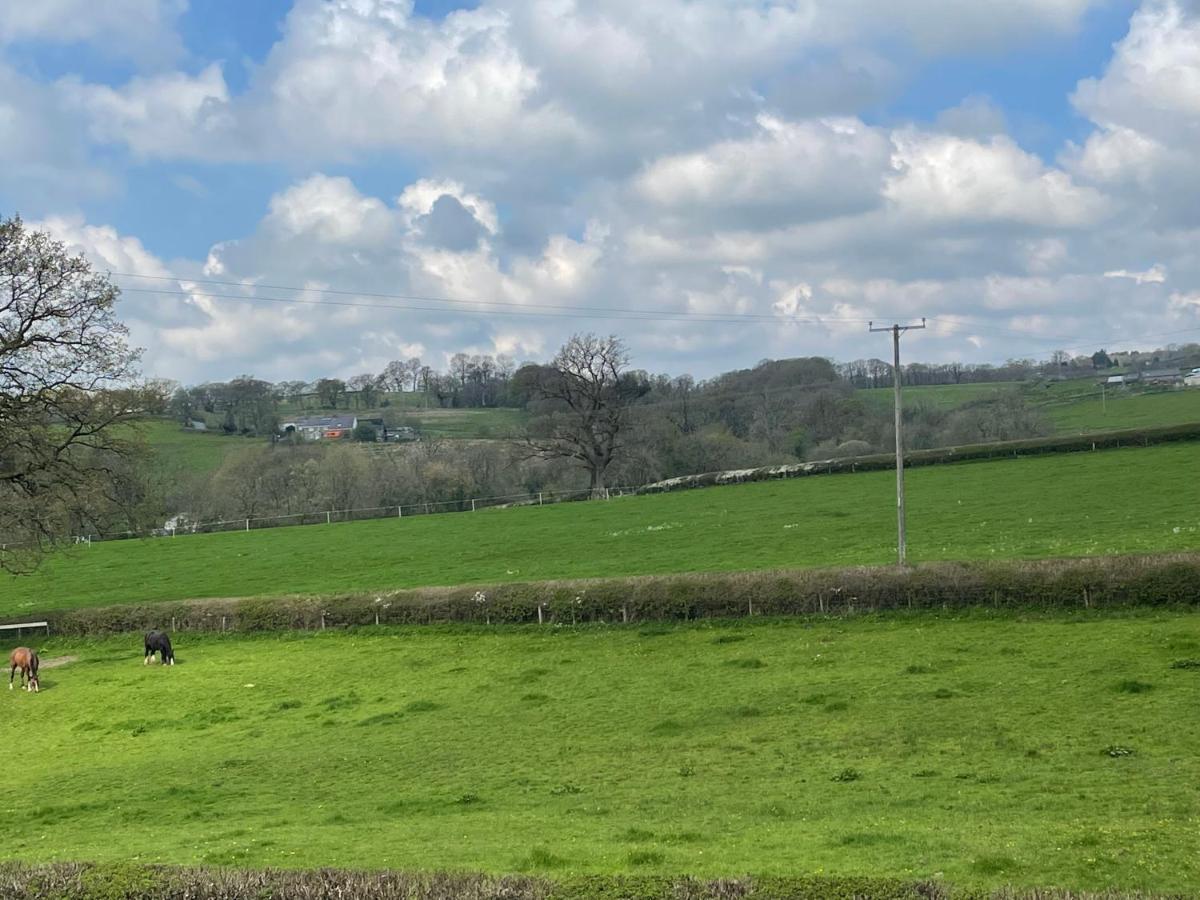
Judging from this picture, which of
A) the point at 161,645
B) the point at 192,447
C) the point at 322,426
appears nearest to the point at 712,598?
the point at 161,645

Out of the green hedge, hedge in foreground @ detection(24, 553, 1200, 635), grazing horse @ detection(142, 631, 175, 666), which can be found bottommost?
grazing horse @ detection(142, 631, 175, 666)

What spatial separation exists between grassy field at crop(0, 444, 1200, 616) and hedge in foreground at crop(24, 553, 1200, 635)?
491cm

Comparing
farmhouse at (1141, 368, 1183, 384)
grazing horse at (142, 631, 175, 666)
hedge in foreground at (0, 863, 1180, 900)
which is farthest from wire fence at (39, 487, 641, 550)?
hedge in foreground at (0, 863, 1180, 900)

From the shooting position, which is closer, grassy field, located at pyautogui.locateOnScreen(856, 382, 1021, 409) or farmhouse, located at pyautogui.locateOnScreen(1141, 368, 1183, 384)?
farmhouse, located at pyautogui.locateOnScreen(1141, 368, 1183, 384)

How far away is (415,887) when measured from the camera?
8.80 metres

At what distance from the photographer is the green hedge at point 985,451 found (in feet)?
195

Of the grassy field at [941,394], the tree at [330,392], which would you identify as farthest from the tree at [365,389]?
the grassy field at [941,394]

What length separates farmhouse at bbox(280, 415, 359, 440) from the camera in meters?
128

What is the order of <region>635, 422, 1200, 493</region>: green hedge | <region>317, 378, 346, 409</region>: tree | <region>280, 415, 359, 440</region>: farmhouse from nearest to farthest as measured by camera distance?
1. <region>635, 422, 1200, 493</region>: green hedge
2. <region>280, 415, 359, 440</region>: farmhouse
3. <region>317, 378, 346, 409</region>: tree

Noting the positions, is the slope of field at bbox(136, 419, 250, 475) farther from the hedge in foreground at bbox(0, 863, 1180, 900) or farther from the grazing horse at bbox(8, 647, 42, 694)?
the hedge in foreground at bbox(0, 863, 1180, 900)

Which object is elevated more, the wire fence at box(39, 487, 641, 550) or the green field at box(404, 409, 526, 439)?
the green field at box(404, 409, 526, 439)

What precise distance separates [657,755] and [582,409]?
72690 millimetres

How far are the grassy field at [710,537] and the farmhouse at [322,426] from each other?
57.9 m

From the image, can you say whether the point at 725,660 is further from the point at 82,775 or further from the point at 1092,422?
the point at 1092,422
